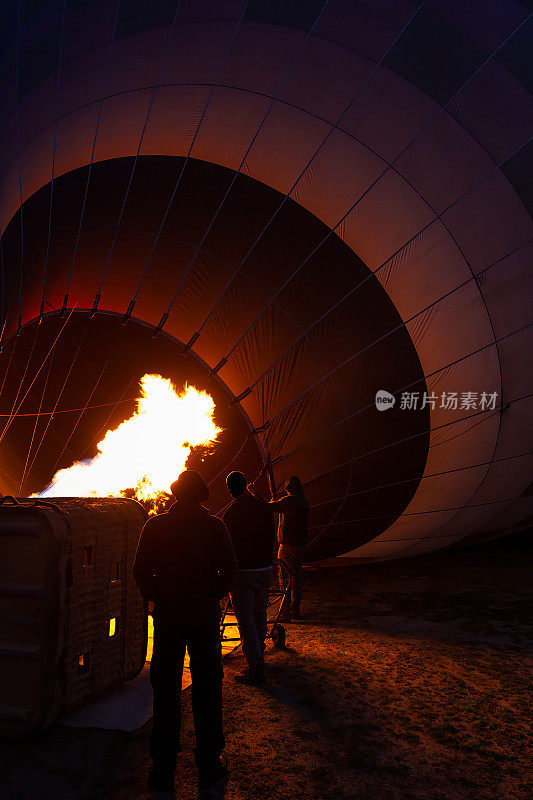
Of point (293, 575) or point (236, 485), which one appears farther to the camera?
point (293, 575)

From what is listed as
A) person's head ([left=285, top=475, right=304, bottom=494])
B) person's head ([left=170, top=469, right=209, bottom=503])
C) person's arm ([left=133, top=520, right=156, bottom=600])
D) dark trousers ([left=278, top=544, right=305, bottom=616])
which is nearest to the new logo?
person's head ([left=285, top=475, right=304, bottom=494])

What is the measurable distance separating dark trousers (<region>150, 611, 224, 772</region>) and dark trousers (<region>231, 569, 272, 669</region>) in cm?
113

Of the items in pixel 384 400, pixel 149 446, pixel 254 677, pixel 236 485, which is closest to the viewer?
pixel 254 677

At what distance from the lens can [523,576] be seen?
7.43m

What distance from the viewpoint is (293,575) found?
538 centimetres

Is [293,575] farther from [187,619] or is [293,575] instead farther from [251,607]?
[187,619]

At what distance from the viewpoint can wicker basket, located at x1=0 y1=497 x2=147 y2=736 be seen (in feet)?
9.64

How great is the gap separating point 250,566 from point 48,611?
1.48 m

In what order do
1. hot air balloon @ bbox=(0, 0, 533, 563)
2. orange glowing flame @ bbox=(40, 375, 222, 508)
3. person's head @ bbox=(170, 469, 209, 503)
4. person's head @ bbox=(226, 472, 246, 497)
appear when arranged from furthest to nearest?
orange glowing flame @ bbox=(40, 375, 222, 508), hot air balloon @ bbox=(0, 0, 533, 563), person's head @ bbox=(226, 472, 246, 497), person's head @ bbox=(170, 469, 209, 503)

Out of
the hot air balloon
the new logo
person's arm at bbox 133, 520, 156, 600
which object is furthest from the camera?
the new logo

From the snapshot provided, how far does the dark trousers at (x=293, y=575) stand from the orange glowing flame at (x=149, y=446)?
4.55 feet

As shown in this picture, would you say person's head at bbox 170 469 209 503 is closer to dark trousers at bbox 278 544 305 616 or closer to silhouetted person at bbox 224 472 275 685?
silhouetted person at bbox 224 472 275 685

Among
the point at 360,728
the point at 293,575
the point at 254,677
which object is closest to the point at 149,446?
the point at 293,575

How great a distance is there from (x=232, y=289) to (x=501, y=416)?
317 centimetres
